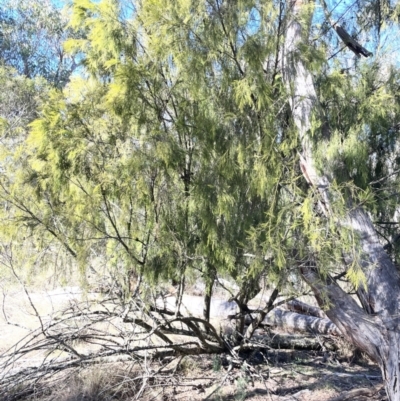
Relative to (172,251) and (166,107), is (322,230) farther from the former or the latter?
(166,107)

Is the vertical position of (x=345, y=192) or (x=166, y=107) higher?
(x=166, y=107)

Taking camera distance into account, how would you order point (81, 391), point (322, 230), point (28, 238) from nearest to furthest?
point (322, 230) → point (28, 238) → point (81, 391)

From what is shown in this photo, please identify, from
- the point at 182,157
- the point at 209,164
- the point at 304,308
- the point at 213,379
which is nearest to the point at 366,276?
the point at 209,164

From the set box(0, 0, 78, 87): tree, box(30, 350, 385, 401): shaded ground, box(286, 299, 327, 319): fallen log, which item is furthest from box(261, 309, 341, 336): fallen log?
box(0, 0, 78, 87): tree

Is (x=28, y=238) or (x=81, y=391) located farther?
(x=81, y=391)

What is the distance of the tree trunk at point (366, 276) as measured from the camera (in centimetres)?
447

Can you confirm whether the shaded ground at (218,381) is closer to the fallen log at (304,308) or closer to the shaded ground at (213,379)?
the shaded ground at (213,379)

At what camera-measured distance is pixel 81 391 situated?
5363mm

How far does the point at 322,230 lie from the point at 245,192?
83 cm

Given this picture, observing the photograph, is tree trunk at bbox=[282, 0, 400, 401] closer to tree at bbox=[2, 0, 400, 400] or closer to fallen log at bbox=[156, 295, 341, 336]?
tree at bbox=[2, 0, 400, 400]

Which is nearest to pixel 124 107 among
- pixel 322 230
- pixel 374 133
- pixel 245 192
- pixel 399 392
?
pixel 245 192

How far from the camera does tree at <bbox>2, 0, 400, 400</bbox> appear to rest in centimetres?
440

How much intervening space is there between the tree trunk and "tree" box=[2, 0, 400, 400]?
0.01m

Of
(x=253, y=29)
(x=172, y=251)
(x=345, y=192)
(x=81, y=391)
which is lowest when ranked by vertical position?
(x=81, y=391)
